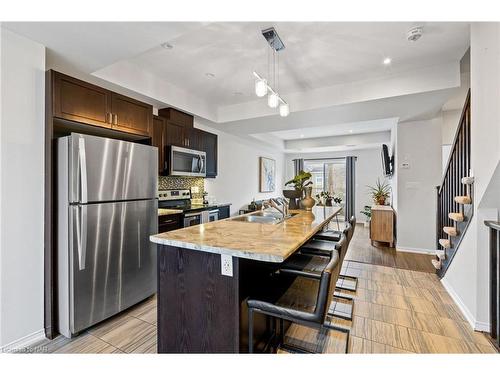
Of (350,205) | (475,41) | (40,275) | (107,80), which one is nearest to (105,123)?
(107,80)

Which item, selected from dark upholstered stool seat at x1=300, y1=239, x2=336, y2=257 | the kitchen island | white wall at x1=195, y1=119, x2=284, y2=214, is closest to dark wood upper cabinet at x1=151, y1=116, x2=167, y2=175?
white wall at x1=195, y1=119, x2=284, y2=214

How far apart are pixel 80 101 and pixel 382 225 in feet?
16.6

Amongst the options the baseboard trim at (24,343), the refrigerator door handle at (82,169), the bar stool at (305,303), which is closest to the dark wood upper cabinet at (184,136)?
the refrigerator door handle at (82,169)

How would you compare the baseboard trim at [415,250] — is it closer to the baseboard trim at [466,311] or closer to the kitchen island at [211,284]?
the baseboard trim at [466,311]

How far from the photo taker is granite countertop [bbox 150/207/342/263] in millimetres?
Result: 1294

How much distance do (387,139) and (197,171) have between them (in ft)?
16.7

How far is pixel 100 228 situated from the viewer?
2115 millimetres

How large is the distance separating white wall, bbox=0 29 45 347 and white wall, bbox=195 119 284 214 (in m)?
2.64

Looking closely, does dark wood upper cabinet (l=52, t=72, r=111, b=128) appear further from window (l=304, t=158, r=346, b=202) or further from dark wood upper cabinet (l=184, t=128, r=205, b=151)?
window (l=304, t=158, r=346, b=202)

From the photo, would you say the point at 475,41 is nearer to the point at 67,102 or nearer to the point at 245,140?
the point at 67,102

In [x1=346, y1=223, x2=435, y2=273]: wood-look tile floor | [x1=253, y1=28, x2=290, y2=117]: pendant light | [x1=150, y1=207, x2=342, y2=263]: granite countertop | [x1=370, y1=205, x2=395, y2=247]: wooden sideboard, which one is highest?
[x1=253, y1=28, x2=290, y2=117]: pendant light

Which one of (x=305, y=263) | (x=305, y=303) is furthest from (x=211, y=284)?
(x=305, y=263)

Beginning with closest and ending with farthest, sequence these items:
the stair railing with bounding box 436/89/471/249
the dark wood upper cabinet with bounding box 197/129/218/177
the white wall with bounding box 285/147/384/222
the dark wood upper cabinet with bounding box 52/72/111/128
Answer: the dark wood upper cabinet with bounding box 52/72/111/128 → the stair railing with bounding box 436/89/471/249 → the dark wood upper cabinet with bounding box 197/129/218/177 → the white wall with bounding box 285/147/384/222
